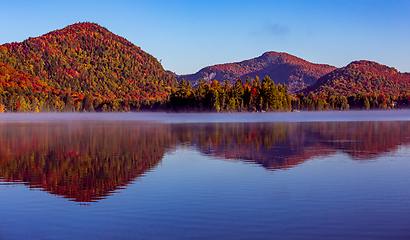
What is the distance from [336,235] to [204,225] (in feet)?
12.5

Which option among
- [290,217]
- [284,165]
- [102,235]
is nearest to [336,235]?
[290,217]

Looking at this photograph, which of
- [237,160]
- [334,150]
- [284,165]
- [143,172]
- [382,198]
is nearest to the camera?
[382,198]

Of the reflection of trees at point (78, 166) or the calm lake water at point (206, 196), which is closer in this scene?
the calm lake water at point (206, 196)

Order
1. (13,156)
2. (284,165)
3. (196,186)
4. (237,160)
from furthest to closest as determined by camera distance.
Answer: (13,156)
(237,160)
(284,165)
(196,186)

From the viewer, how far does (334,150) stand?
31.8 metres

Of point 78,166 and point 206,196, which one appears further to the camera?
point 78,166

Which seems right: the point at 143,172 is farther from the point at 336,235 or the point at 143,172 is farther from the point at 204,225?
the point at 336,235

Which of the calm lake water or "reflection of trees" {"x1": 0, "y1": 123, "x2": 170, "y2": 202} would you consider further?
"reflection of trees" {"x1": 0, "y1": 123, "x2": 170, "y2": 202}

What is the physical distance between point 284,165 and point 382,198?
8699 millimetres

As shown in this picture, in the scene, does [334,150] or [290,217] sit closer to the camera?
[290,217]

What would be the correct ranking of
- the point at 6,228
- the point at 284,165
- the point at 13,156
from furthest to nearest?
1. the point at 13,156
2. the point at 284,165
3. the point at 6,228

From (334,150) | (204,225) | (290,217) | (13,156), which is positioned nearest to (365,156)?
(334,150)

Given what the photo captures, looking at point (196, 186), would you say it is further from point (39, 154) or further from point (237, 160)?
point (39, 154)

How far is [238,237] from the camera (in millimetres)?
11344
